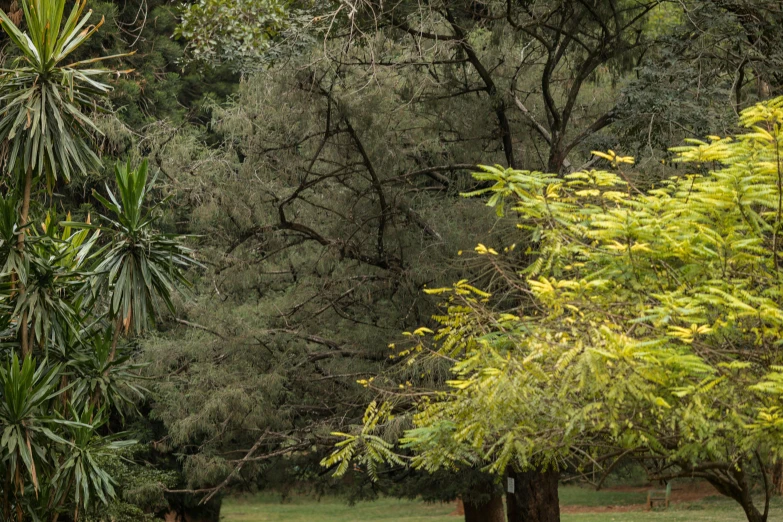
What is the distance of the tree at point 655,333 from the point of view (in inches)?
187

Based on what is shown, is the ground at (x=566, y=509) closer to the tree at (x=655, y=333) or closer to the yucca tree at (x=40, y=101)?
the yucca tree at (x=40, y=101)

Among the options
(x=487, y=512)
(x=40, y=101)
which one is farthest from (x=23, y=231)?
(x=487, y=512)

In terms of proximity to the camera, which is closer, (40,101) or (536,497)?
(40,101)

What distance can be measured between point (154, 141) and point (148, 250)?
349cm

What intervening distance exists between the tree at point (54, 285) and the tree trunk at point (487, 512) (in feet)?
28.5

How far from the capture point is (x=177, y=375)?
13297 millimetres

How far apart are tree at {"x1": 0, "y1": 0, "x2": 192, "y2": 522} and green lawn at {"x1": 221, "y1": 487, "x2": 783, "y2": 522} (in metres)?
14.2

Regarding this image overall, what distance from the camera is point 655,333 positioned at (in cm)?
511

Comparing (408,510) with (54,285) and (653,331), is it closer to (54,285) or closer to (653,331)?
(54,285)

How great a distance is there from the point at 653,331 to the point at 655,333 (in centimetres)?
6

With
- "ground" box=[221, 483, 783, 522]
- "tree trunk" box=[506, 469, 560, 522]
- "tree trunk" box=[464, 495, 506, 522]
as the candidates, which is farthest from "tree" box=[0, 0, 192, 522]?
"ground" box=[221, 483, 783, 522]

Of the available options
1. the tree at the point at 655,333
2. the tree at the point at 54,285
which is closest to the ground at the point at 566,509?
the tree at the point at 54,285

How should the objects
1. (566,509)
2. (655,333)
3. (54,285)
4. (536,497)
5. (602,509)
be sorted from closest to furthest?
1. (655,333)
2. (54,285)
3. (536,497)
4. (602,509)
5. (566,509)

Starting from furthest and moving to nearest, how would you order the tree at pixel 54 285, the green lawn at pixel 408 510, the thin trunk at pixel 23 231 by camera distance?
the green lawn at pixel 408 510 < the thin trunk at pixel 23 231 < the tree at pixel 54 285
